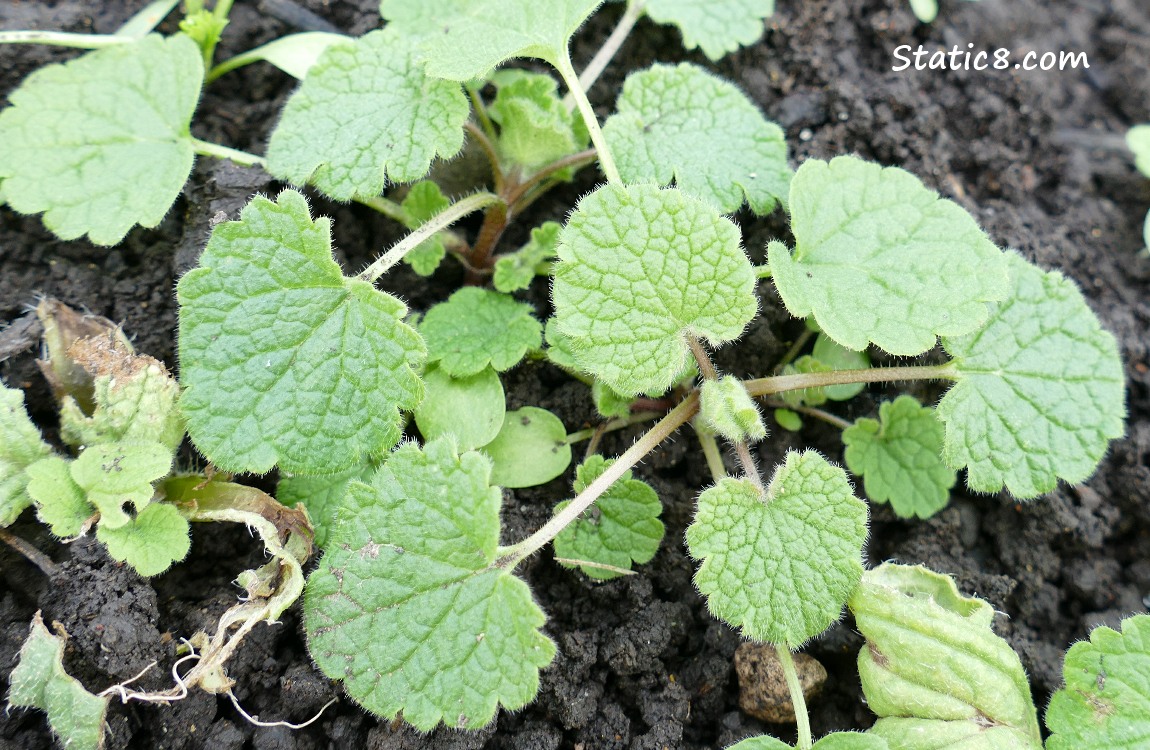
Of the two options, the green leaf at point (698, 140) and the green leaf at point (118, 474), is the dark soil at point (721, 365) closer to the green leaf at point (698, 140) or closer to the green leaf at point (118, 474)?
the green leaf at point (118, 474)

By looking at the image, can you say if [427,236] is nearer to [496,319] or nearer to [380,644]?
[496,319]

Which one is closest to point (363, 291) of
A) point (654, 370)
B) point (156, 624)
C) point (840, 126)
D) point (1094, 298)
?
point (654, 370)

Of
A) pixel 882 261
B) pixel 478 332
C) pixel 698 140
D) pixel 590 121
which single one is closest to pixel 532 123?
pixel 590 121

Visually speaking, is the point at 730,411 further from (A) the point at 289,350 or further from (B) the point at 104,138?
(B) the point at 104,138

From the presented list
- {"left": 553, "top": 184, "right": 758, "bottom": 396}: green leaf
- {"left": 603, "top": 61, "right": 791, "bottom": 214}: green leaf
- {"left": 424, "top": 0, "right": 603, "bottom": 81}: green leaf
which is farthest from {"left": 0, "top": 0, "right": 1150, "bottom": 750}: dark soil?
{"left": 424, "top": 0, "right": 603, "bottom": 81}: green leaf

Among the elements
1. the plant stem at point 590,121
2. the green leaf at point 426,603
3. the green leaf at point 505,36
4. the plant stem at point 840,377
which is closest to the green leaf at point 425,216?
the green leaf at point 505,36

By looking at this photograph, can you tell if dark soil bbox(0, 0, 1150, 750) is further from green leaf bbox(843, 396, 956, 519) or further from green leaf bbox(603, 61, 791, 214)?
green leaf bbox(603, 61, 791, 214)
